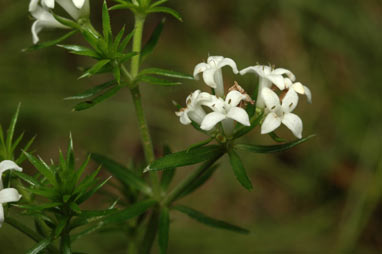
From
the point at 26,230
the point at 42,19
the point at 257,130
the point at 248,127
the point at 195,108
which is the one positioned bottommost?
the point at 26,230

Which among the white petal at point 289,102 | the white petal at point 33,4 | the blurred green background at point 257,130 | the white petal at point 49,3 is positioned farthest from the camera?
the blurred green background at point 257,130

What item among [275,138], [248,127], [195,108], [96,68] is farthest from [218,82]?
[96,68]

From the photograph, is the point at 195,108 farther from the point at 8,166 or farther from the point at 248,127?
the point at 8,166

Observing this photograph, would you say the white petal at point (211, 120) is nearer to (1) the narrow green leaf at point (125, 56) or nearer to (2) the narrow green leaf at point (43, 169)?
(1) the narrow green leaf at point (125, 56)

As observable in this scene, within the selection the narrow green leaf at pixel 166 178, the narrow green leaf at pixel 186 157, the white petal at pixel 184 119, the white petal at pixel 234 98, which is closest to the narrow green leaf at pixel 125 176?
the narrow green leaf at pixel 166 178

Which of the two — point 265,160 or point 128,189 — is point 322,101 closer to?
point 265,160

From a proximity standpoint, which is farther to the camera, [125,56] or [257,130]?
[257,130]
